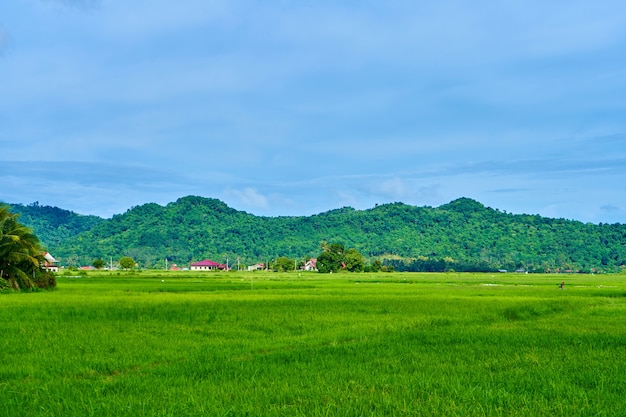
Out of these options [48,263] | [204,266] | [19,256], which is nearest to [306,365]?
[19,256]

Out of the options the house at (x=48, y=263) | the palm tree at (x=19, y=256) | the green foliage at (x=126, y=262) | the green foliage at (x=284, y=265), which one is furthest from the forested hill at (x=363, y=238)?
the palm tree at (x=19, y=256)

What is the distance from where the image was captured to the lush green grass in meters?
7.11

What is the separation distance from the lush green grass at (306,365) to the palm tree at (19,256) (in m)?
15.4

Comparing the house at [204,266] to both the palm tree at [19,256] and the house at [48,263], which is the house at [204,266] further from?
the palm tree at [19,256]

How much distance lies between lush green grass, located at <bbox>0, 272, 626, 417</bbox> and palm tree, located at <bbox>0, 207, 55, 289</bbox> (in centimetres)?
1538

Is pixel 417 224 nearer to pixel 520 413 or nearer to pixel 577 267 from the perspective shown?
pixel 577 267

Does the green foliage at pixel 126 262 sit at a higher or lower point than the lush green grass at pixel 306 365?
higher

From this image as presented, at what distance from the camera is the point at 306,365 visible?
33.0 feet

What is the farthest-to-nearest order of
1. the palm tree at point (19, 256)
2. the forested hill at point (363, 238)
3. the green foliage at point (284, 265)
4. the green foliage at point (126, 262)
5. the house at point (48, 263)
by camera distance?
the forested hill at point (363, 238)
the green foliage at point (284, 265)
the green foliage at point (126, 262)
the house at point (48, 263)
the palm tree at point (19, 256)

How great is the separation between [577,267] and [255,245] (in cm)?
8936

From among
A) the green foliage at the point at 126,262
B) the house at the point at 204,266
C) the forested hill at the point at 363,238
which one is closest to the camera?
the green foliage at the point at 126,262

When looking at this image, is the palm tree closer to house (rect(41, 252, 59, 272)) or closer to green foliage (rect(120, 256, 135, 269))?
house (rect(41, 252, 59, 272))

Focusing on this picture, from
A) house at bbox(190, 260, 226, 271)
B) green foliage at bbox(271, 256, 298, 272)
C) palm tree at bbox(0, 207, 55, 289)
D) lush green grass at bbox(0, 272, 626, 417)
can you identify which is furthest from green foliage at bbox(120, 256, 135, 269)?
lush green grass at bbox(0, 272, 626, 417)

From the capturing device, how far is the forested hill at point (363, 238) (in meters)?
142
